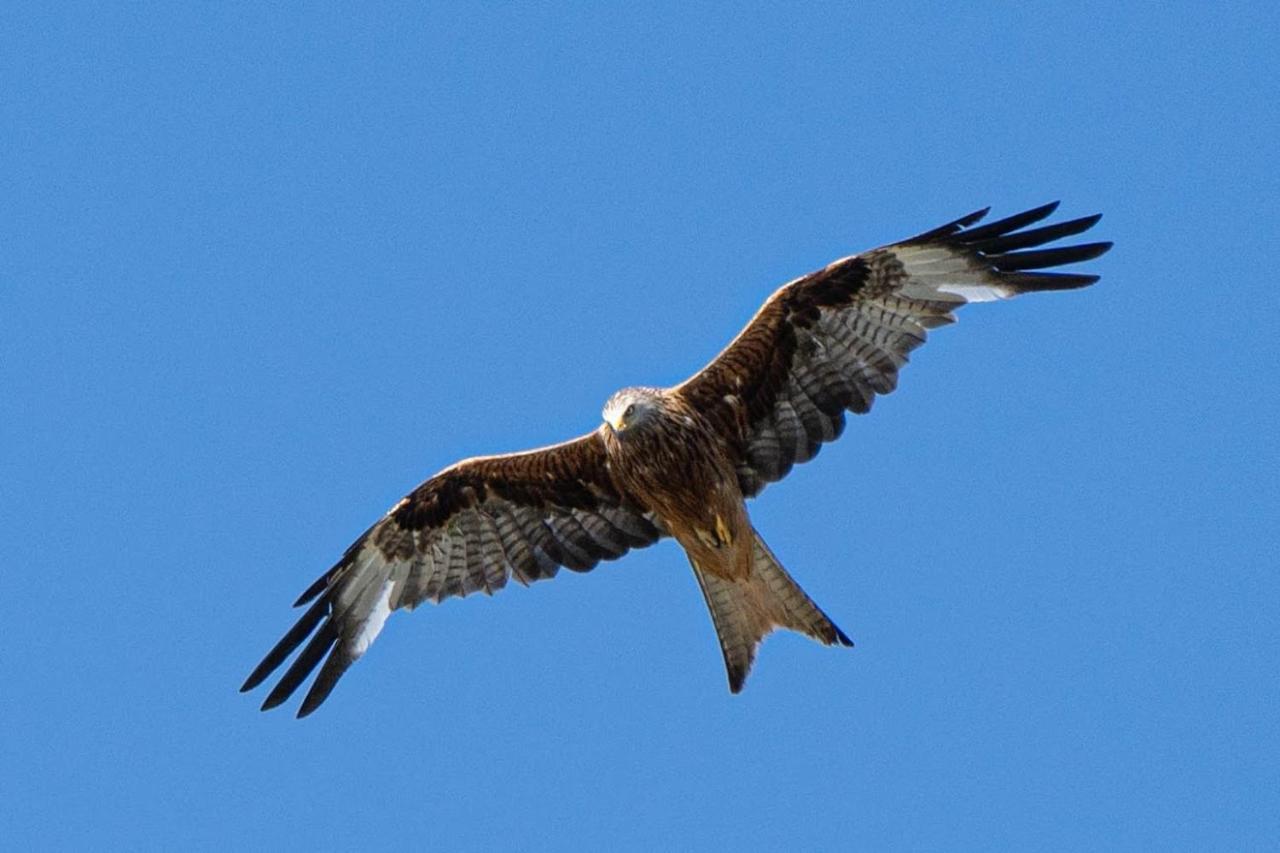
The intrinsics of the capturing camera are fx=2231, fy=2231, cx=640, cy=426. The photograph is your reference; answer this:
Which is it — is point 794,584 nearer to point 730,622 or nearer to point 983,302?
point 730,622

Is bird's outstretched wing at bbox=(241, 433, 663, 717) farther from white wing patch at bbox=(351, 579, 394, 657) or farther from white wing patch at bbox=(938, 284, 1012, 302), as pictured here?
white wing patch at bbox=(938, 284, 1012, 302)

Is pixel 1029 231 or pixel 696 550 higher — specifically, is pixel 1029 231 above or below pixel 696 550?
above

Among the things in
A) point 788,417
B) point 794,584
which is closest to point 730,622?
point 794,584

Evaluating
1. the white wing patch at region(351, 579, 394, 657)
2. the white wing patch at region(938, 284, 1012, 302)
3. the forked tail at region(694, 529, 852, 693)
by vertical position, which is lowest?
the forked tail at region(694, 529, 852, 693)

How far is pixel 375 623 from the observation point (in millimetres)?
15000

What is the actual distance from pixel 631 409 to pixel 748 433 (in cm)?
89

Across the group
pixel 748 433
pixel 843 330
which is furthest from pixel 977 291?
pixel 748 433

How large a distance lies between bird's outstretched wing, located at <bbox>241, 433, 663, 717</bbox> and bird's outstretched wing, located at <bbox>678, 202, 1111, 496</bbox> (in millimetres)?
976

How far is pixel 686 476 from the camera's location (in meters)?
13.9

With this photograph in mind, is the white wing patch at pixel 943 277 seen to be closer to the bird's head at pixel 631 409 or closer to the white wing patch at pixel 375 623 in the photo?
the bird's head at pixel 631 409

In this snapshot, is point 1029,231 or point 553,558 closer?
point 1029,231

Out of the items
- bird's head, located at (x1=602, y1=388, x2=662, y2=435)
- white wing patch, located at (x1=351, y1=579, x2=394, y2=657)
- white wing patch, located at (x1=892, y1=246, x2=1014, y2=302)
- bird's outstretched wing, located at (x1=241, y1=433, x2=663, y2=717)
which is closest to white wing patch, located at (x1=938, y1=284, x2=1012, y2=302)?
white wing patch, located at (x1=892, y1=246, x2=1014, y2=302)

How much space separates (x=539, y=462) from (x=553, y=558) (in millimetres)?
701

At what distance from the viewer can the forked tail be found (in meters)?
14.0
